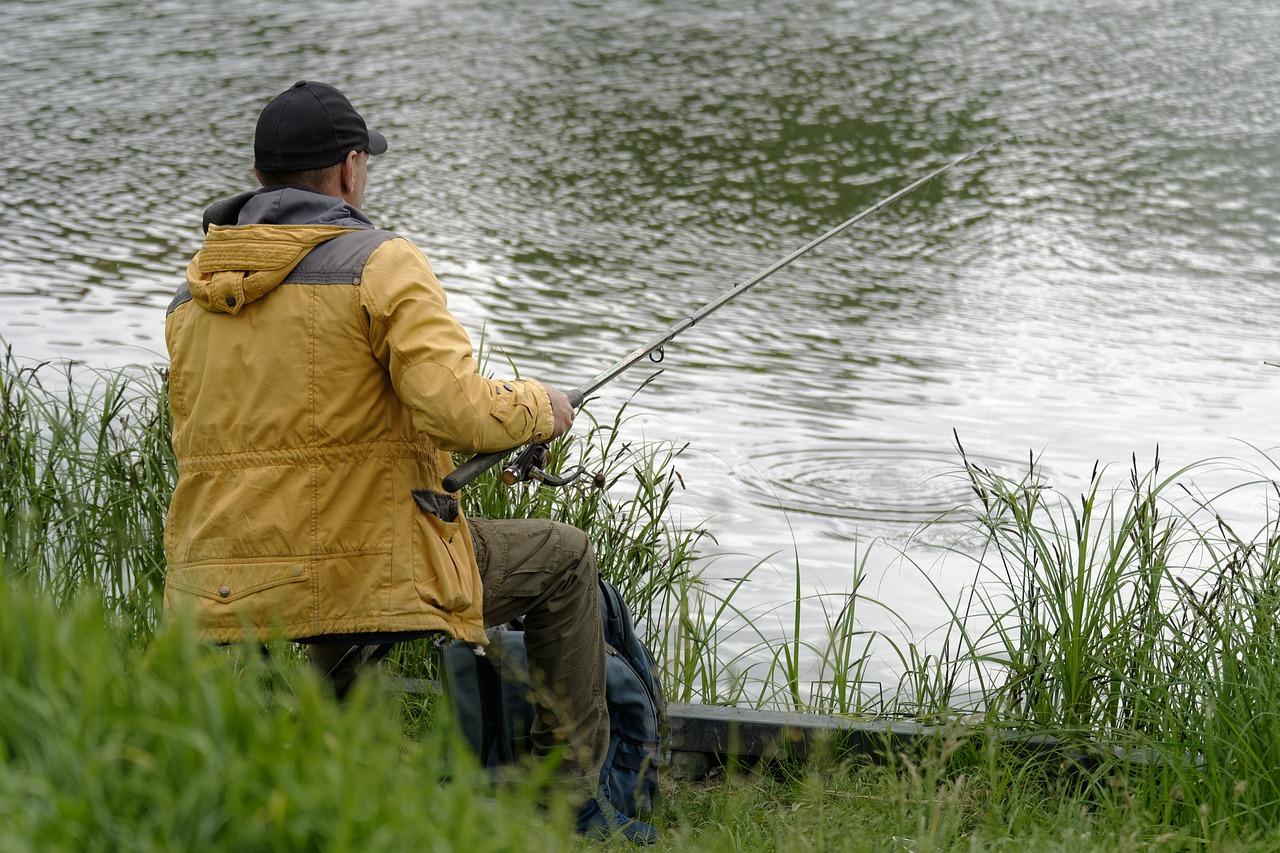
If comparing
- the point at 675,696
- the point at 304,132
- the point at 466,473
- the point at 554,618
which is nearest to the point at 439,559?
the point at 466,473

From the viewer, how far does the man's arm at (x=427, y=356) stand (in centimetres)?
283

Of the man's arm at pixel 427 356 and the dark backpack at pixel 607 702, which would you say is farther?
the dark backpack at pixel 607 702

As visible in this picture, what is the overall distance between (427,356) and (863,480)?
4.02 m

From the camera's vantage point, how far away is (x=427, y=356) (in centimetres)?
283

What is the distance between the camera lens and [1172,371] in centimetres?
821

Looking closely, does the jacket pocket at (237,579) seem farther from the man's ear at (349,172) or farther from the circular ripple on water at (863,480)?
the circular ripple on water at (863,480)

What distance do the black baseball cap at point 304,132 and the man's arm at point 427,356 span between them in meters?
0.27

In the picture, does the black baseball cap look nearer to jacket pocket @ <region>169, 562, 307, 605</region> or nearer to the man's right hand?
the man's right hand

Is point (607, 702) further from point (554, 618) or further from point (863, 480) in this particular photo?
point (863, 480)

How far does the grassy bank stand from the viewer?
4.87 feet

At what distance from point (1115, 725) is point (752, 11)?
18.4 metres

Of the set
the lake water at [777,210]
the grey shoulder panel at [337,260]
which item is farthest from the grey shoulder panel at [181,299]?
the lake water at [777,210]

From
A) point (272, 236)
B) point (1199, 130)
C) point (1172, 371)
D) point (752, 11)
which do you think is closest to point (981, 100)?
point (1199, 130)

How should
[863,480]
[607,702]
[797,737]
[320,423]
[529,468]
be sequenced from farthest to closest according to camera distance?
[863,480] < [797,737] < [607,702] < [529,468] < [320,423]
